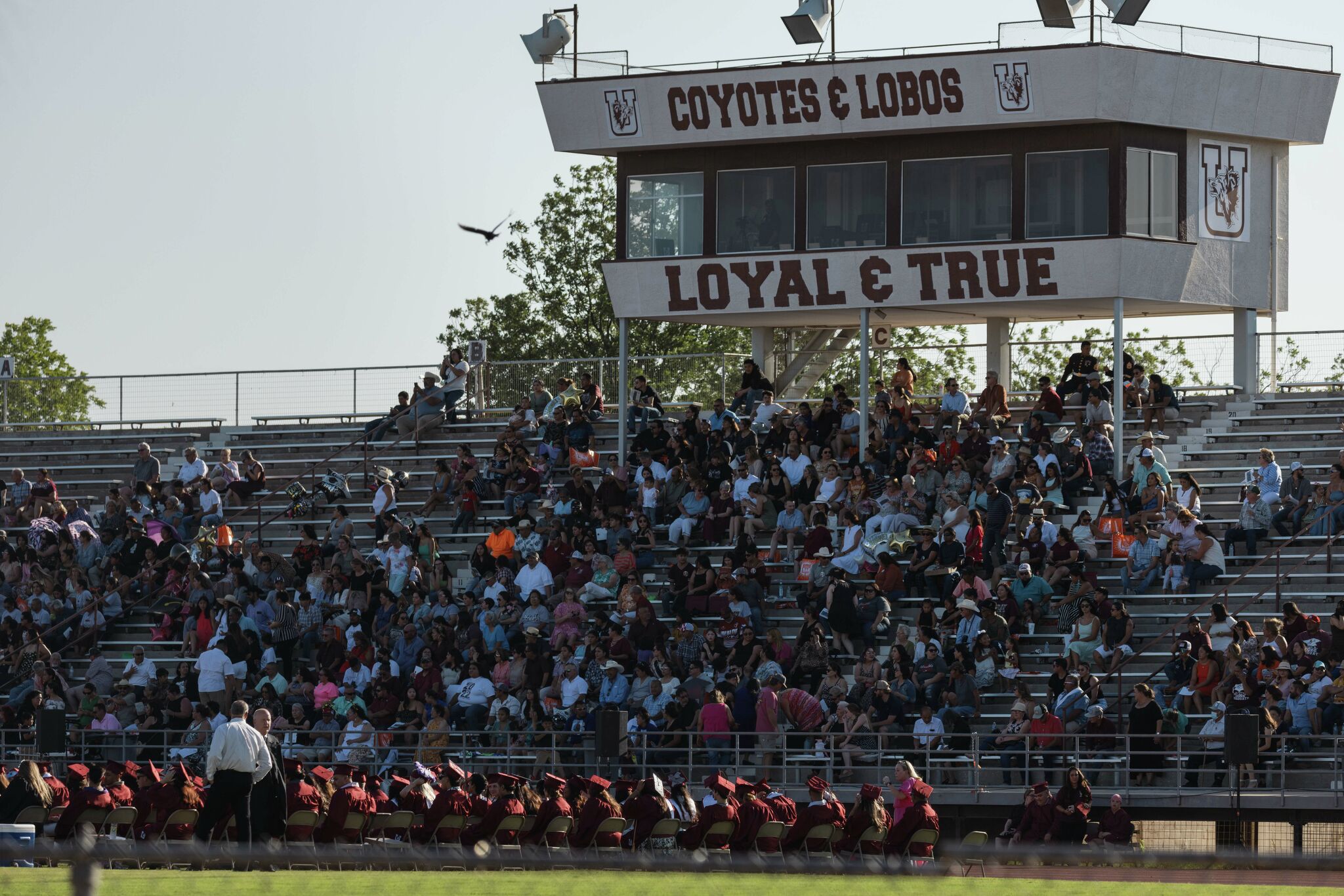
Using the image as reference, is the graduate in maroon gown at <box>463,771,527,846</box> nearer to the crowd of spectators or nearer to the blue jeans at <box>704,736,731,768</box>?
the crowd of spectators

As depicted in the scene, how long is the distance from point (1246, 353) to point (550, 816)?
50.3ft

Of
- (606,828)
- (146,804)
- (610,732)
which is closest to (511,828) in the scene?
(606,828)

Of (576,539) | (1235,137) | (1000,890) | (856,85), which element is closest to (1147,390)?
(1235,137)

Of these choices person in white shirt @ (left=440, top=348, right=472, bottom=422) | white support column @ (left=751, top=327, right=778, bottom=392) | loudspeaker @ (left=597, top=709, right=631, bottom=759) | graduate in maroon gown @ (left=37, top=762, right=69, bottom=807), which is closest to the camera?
graduate in maroon gown @ (left=37, top=762, right=69, bottom=807)

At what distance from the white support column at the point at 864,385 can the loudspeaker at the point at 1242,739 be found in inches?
356

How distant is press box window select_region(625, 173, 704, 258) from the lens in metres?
31.5

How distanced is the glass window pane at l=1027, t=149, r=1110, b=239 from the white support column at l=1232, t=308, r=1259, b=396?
3.09 meters

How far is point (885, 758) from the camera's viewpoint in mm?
22578

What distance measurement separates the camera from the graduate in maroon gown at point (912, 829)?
1888 cm

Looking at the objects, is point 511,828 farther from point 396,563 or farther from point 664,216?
point 664,216

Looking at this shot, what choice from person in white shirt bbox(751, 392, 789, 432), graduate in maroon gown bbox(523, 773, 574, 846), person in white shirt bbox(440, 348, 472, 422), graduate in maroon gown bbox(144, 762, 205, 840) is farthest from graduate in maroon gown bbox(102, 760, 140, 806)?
person in white shirt bbox(440, 348, 472, 422)

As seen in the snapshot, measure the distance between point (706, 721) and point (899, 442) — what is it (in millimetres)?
5938

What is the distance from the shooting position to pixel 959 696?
2269 cm

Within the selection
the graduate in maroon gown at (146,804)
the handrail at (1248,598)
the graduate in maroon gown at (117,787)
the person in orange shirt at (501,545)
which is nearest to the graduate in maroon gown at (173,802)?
the graduate in maroon gown at (146,804)
